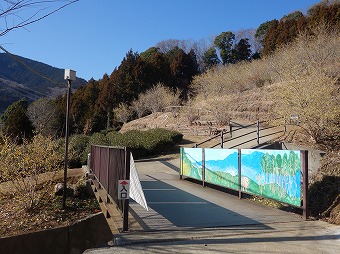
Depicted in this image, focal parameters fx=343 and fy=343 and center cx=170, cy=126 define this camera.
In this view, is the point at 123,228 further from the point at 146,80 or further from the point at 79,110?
the point at 79,110

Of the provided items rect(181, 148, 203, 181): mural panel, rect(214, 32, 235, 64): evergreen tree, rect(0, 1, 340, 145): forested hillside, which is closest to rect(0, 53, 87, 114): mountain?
rect(0, 1, 340, 145): forested hillside

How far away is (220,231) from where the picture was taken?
575 cm

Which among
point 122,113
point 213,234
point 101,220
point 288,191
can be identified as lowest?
point 101,220

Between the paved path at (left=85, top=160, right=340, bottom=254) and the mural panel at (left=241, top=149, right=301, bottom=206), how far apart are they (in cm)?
39

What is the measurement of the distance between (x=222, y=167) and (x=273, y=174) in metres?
2.72

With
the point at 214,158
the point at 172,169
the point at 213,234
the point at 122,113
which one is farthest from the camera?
the point at 122,113

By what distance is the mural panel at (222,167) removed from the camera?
966cm

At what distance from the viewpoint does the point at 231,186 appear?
9734 mm

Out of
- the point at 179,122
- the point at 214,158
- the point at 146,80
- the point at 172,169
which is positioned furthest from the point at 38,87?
the point at 214,158

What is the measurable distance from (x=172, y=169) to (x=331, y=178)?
32.7 ft

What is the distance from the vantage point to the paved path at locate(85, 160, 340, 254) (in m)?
4.82

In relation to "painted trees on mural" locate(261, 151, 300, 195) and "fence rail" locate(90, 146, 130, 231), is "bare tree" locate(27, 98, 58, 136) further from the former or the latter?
"painted trees on mural" locate(261, 151, 300, 195)

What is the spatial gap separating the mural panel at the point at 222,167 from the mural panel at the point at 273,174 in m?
0.46

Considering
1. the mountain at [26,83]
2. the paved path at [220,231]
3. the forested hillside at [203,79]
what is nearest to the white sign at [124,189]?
the paved path at [220,231]
